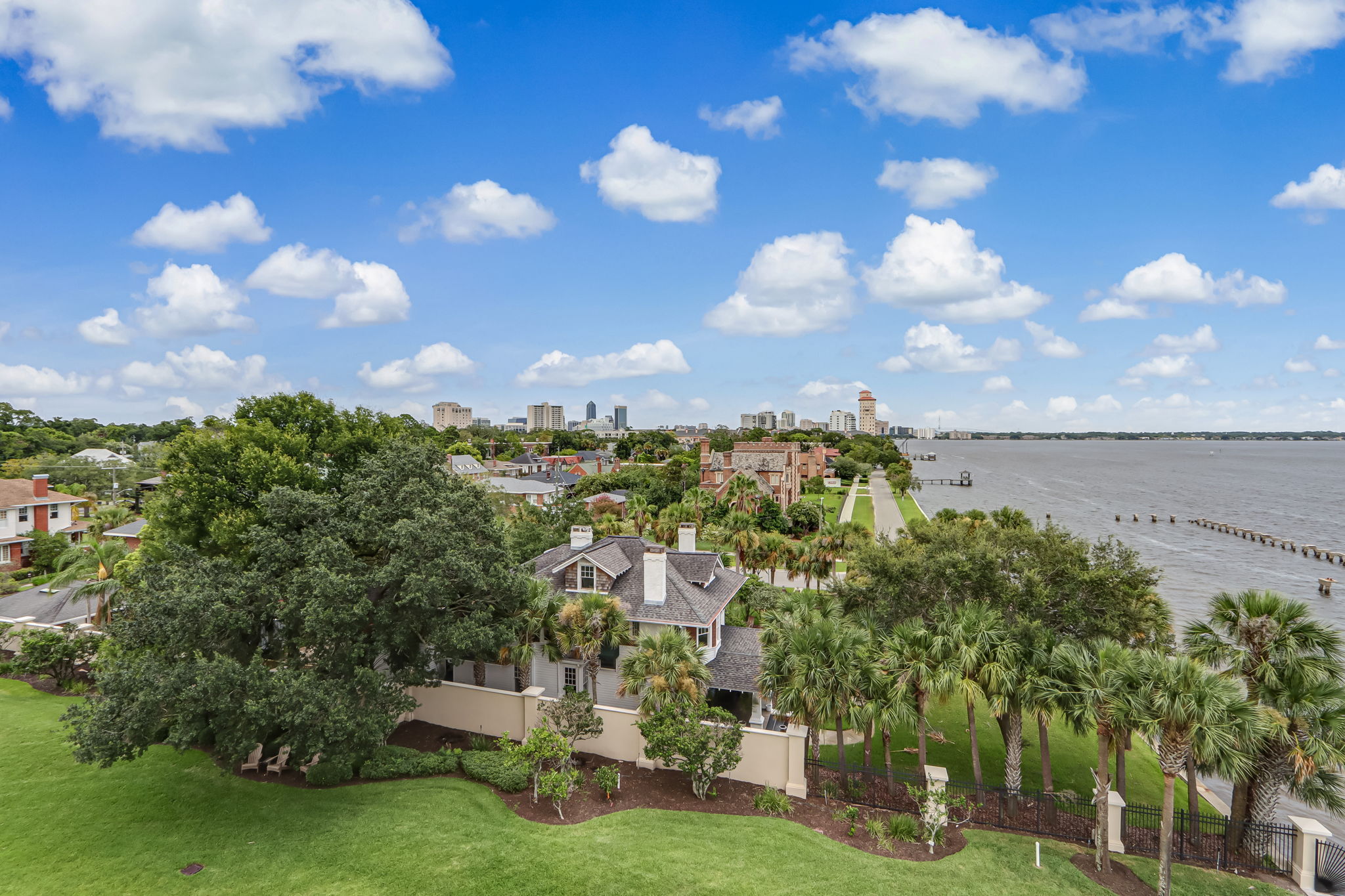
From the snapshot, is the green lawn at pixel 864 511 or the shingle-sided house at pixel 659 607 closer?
the shingle-sided house at pixel 659 607

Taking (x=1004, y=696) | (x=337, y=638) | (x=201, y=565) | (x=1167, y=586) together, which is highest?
(x=201, y=565)

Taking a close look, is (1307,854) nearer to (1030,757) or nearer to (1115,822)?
(1115,822)

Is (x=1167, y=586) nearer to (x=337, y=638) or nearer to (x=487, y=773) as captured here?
(x=487, y=773)

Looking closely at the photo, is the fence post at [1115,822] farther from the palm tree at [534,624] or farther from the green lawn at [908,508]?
the green lawn at [908,508]

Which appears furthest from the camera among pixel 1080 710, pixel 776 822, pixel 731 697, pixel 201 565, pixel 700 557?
pixel 700 557

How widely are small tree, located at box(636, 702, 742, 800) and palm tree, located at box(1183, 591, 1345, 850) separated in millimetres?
12388

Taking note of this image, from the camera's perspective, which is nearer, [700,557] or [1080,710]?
[1080,710]

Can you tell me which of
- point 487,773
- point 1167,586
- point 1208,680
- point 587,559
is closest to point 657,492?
point 1167,586

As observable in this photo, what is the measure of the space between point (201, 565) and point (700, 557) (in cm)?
1880

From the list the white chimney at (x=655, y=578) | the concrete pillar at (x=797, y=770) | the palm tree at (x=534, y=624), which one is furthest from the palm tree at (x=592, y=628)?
the concrete pillar at (x=797, y=770)

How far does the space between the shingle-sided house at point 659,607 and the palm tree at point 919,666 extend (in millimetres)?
6481

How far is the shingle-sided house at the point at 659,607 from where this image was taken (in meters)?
25.3

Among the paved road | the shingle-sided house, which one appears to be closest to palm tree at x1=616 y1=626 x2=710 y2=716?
the shingle-sided house

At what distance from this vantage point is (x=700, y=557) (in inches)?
1209
